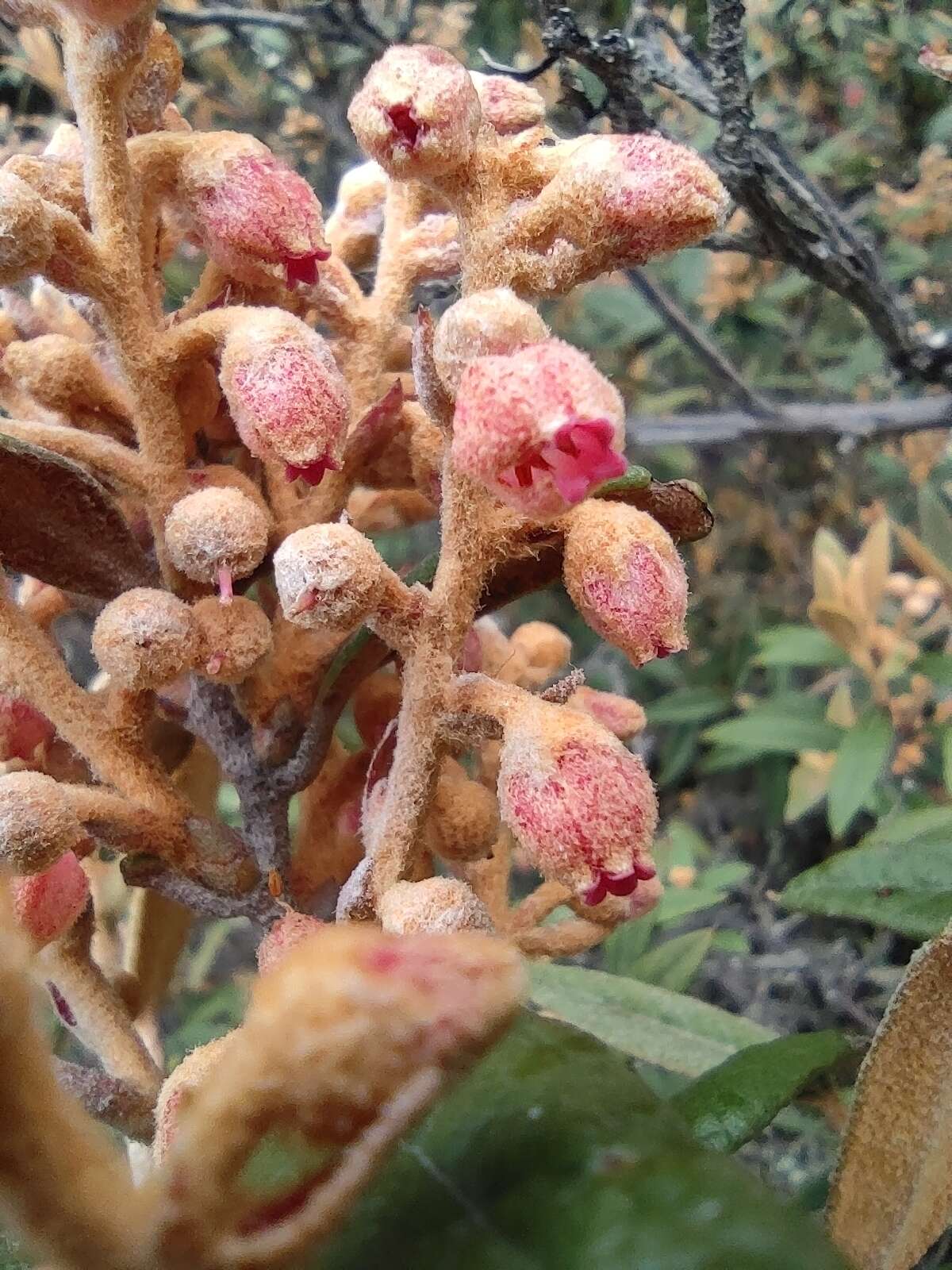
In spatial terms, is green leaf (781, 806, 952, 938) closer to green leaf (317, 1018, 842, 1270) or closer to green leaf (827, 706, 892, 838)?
green leaf (317, 1018, 842, 1270)

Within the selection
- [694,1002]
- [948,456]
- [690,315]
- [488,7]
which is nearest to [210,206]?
[694,1002]

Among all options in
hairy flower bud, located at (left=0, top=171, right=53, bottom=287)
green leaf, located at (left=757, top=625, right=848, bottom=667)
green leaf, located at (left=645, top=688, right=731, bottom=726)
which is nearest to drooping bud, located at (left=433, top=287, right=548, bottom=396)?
hairy flower bud, located at (left=0, top=171, right=53, bottom=287)

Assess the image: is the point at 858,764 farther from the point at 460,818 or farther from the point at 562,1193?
the point at 562,1193

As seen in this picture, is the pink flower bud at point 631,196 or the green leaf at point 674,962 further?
the green leaf at point 674,962

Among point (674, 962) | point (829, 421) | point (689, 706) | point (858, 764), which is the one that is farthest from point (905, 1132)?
point (689, 706)

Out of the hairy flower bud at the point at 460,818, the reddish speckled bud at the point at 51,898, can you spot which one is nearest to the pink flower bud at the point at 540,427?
the hairy flower bud at the point at 460,818

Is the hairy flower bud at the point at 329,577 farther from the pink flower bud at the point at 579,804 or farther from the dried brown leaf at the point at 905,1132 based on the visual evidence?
the dried brown leaf at the point at 905,1132
